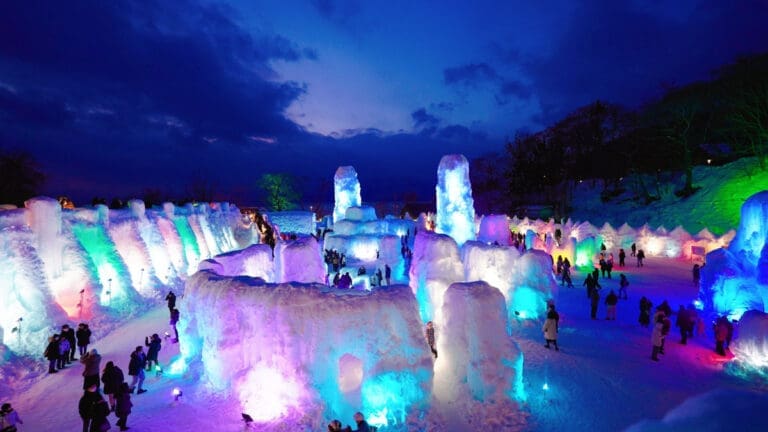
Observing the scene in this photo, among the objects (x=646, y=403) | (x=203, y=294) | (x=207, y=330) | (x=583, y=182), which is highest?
(x=583, y=182)

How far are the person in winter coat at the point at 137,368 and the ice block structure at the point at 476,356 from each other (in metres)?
6.72

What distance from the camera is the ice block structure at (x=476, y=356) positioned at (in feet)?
28.5

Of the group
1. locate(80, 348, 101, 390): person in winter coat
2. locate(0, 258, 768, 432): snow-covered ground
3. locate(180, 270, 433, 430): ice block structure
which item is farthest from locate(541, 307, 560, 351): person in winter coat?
locate(80, 348, 101, 390): person in winter coat

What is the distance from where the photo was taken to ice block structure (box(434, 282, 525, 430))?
28.5 ft

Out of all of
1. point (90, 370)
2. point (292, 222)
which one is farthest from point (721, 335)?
point (292, 222)

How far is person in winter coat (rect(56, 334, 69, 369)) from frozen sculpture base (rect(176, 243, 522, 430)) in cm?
416

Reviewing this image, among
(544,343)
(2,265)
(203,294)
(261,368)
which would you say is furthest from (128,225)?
(544,343)

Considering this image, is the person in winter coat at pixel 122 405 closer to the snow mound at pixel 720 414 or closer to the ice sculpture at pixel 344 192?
the snow mound at pixel 720 414

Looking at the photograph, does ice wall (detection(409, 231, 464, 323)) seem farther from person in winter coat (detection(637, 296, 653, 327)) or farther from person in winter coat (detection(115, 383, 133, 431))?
person in winter coat (detection(115, 383, 133, 431))

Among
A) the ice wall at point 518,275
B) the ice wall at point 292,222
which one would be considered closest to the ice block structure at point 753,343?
the ice wall at point 518,275

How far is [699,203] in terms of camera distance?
3428 centimetres

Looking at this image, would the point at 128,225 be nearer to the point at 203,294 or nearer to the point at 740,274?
the point at 203,294

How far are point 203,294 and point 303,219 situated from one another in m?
34.3

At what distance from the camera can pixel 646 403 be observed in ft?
28.5
